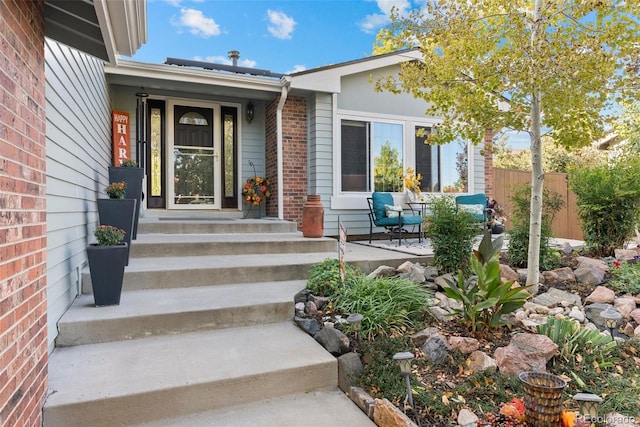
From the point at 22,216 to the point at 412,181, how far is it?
5699mm

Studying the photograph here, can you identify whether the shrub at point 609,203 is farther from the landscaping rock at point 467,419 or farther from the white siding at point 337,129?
the landscaping rock at point 467,419

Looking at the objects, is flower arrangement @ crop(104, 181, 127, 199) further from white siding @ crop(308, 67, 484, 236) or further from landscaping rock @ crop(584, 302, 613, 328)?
landscaping rock @ crop(584, 302, 613, 328)

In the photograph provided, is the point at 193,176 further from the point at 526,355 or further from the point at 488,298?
the point at 526,355

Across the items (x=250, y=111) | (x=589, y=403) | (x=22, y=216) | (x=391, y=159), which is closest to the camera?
(x=22, y=216)

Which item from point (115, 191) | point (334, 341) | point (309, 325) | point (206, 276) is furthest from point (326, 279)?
point (115, 191)

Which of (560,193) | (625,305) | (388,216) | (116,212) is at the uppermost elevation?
(560,193)

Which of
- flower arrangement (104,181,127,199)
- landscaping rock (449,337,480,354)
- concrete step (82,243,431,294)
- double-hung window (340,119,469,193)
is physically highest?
double-hung window (340,119,469,193)

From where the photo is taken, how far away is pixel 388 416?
2016 mm

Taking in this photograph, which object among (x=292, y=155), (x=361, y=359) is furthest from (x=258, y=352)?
(x=292, y=155)

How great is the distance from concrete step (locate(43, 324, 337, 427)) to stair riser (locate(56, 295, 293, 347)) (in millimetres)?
54

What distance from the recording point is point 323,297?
3.35 m

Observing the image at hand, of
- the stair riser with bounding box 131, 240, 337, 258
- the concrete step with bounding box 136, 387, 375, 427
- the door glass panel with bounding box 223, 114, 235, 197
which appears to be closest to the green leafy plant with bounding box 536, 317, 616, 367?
the concrete step with bounding box 136, 387, 375, 427

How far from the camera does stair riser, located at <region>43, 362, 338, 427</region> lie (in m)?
1.93

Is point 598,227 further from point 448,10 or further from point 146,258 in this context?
point 146,258
